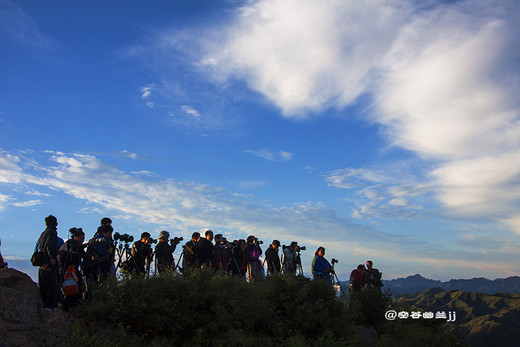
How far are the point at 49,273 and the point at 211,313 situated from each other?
4.50 metres

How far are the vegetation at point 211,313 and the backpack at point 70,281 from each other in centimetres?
53

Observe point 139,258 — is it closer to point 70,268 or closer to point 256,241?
point 70,268

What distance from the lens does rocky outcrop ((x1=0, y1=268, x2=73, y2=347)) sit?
8.73 m

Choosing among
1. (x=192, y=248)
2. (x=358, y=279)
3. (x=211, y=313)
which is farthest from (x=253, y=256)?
(x=211, y=313)

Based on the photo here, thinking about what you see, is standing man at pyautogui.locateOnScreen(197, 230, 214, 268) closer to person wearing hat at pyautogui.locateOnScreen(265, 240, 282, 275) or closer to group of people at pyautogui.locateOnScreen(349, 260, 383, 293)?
person wearing hat at pyautogui.locateOnScreen(265, 240, 282, 275)

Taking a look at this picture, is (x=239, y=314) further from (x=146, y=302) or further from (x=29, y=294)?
(x=29, y=294)

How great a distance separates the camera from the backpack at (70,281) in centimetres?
1019

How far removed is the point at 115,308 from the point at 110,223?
305 centimetres

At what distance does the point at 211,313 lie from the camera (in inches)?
470

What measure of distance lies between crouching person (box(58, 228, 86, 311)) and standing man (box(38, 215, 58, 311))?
6.5 inches

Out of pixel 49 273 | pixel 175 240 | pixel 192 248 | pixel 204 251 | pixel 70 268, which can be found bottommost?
pixel 49 273

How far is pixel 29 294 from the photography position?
9.62m

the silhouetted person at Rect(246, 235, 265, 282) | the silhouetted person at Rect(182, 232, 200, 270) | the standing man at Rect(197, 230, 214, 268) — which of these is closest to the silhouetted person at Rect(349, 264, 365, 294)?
the silhouetted person at Rect(246, 235, 265, 282)

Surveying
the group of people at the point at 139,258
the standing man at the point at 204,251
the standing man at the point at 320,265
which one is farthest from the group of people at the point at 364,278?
the standing man at the point at 204,251
